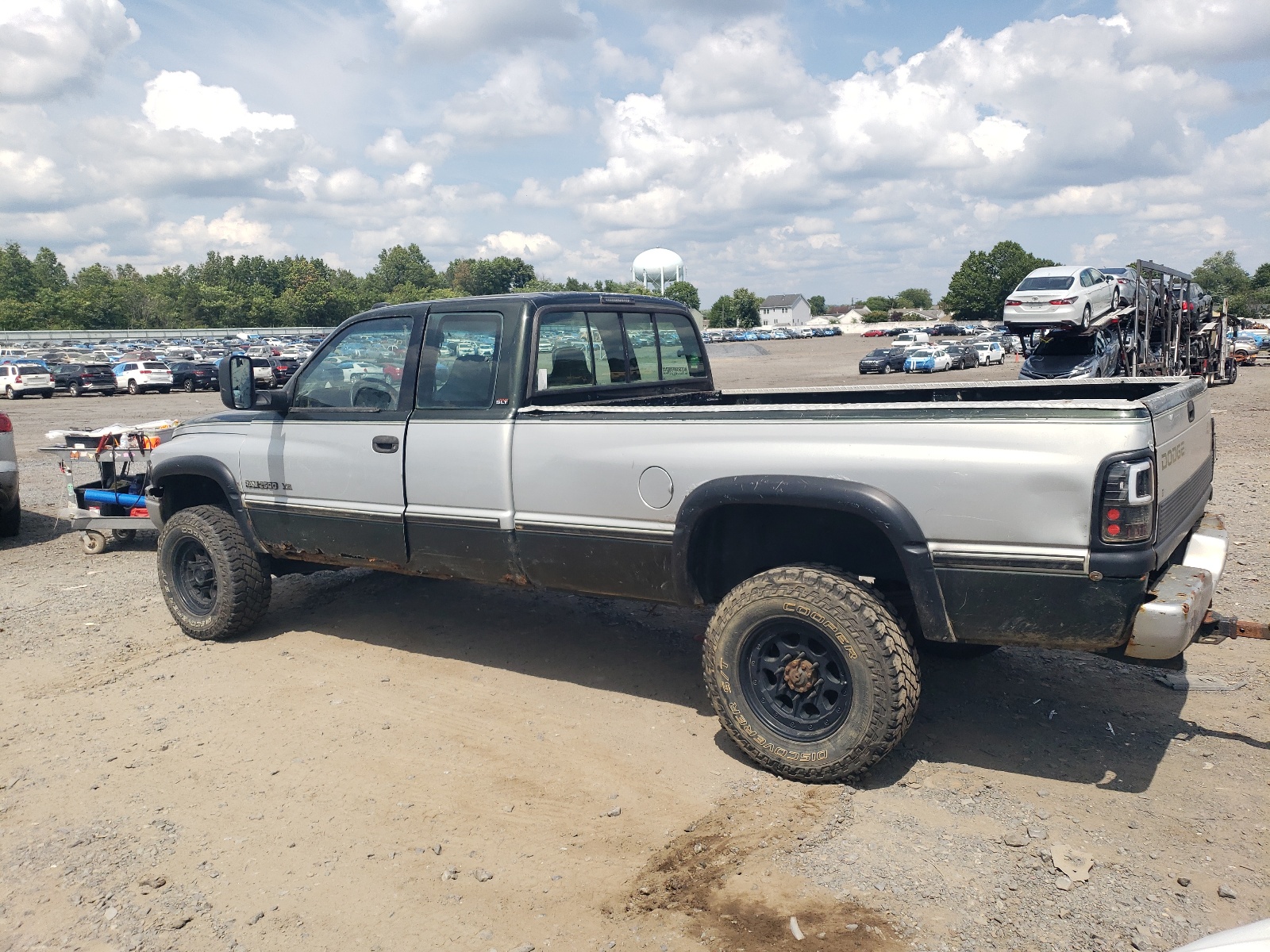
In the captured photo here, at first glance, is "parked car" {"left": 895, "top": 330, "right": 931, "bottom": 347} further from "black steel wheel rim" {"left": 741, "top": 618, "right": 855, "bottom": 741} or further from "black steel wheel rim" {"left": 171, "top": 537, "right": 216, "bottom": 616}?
"black steel wheel rim" {"left": 741, "top": 618, "right": 855, "bottom": 741}

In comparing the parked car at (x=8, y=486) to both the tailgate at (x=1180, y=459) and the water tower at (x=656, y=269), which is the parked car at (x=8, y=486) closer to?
the tailgate at (x=1180, y=459)

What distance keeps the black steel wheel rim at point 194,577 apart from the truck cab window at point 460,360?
2.15 meters

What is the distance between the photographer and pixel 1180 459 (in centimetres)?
398

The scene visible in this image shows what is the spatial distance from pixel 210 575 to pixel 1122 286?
20828 millimetres

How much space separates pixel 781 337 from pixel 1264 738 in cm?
9991

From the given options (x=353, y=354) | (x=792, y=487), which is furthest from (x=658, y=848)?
(x=353, y=354)

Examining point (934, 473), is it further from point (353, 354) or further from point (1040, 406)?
point (353, 354)

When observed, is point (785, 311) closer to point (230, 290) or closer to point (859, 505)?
point (230, 290)

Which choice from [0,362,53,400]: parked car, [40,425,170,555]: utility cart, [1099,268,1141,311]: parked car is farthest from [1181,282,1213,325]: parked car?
[0,362,53,400]: parked car

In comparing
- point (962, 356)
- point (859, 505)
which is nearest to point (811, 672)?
point (859, 505)

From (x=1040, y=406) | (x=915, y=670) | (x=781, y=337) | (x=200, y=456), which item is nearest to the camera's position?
(x=1040, y=406)

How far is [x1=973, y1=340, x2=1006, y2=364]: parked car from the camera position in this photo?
48.0 meters

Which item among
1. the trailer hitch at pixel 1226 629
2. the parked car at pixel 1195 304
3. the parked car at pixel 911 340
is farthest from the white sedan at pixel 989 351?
the trailer hitch at pixel 1226 629

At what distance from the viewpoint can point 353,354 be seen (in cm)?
557
